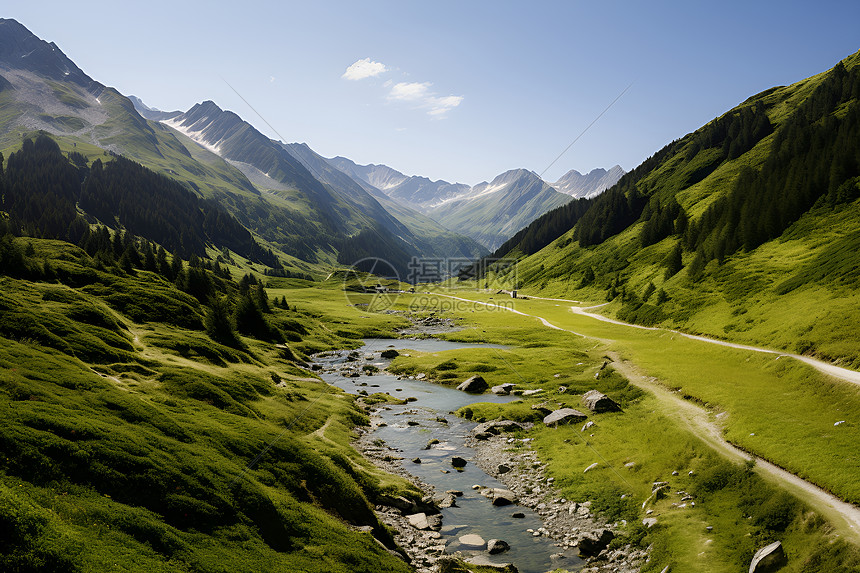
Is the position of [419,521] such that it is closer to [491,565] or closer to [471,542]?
[471,542]

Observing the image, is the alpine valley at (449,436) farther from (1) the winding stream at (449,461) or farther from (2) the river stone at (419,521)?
(2) the river stone at (419,521)

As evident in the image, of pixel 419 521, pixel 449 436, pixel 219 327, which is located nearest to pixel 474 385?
pixel 449 436

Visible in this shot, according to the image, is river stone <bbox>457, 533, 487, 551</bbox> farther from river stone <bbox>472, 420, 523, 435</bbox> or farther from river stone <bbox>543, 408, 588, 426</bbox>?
river stone <bbox>543, 408, 588, 426</bbox>

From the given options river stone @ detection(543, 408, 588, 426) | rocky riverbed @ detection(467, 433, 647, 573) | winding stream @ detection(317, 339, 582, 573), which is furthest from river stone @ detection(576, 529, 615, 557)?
river stone @ detection(543, 408, 588, 426)

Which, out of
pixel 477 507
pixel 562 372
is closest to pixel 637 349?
pixel 562 372

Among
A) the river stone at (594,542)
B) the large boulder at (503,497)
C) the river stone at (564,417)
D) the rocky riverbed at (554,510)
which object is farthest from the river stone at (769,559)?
the river stone at (564,417)
